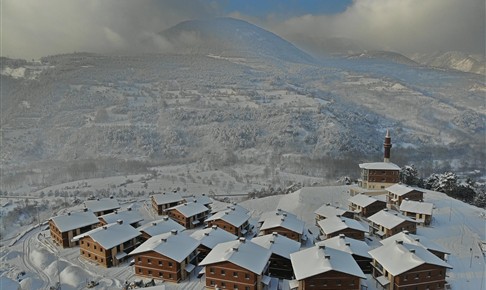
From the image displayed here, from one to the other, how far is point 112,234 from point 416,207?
2720 cm

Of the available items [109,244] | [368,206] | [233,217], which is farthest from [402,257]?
[109,244]

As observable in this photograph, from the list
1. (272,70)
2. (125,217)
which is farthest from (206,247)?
(272,70)

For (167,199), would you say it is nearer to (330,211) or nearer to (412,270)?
(330,211)

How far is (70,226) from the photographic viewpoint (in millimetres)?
30219

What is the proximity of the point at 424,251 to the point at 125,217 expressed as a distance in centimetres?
2422

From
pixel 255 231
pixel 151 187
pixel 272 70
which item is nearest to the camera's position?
pixel 255 231

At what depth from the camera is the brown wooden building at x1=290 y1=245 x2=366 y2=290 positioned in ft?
63.9

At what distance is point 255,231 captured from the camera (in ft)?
107

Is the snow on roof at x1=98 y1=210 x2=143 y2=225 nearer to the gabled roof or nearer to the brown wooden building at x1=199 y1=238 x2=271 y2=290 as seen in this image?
the gabled roof

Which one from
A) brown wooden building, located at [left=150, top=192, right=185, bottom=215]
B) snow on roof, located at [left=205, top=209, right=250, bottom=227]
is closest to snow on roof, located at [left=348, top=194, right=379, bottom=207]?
snow on roof, located at [left=205, top=209, right=250, bottom=227]

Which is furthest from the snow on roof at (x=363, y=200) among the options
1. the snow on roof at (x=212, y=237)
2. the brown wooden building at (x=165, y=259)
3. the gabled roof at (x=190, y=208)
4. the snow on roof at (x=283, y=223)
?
the brown wooden building at (x=165, y=259)

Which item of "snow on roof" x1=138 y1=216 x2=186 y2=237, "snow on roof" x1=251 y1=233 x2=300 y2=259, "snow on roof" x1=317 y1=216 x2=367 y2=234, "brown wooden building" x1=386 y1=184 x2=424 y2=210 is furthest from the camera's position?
"brown wooden building" x1=386 y1=184 x2=424 y2=210

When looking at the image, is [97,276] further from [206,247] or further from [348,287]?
[348,287]

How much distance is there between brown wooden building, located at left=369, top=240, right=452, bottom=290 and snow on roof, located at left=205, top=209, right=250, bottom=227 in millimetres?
12533
